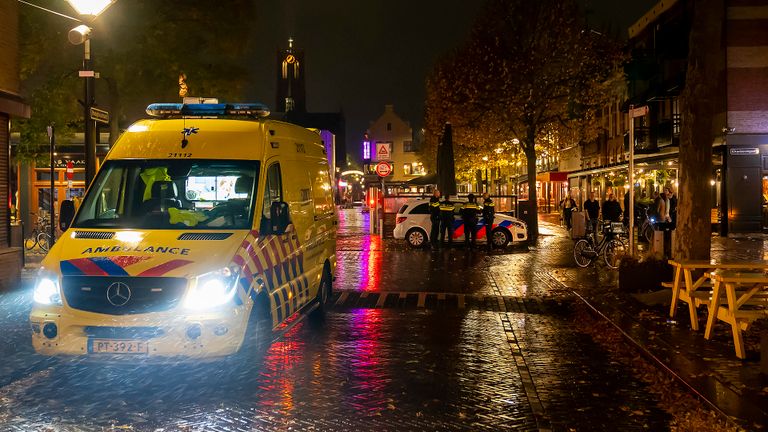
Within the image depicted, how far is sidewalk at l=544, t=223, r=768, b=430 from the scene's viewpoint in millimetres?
6419

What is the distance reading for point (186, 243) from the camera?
23.3ft

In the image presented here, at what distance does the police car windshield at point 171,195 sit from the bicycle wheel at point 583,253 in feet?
37.3

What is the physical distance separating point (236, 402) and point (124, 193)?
3.32 m

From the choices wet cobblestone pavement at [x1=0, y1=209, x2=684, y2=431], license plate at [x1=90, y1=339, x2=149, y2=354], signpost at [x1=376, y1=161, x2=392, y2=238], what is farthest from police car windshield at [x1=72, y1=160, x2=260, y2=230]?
signpost at [x1=376, y1=161, x2=392, y2=238]

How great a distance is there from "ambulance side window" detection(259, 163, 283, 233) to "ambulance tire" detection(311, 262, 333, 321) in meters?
2.34

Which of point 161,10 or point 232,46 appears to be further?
point 232,46

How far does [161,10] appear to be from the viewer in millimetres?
23812

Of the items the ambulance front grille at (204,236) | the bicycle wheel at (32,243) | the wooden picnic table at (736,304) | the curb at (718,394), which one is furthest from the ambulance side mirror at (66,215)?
the bicycle wheel at (32,243)

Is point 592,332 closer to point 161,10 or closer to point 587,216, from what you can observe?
point 587,216

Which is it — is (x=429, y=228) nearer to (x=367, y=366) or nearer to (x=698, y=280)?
(x=698, y=280)

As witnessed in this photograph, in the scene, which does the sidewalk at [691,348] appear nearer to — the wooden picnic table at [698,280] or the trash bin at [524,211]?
the wooden picnic table at [698,280]

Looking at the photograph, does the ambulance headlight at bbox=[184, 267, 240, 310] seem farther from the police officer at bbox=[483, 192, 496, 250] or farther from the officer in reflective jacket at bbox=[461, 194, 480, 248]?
the police officer at bbox=[483, 192, 496, 250]

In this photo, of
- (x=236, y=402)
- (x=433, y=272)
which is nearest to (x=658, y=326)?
(x=236, y=402)

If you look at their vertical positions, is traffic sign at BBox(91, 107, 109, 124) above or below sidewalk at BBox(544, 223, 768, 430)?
above
